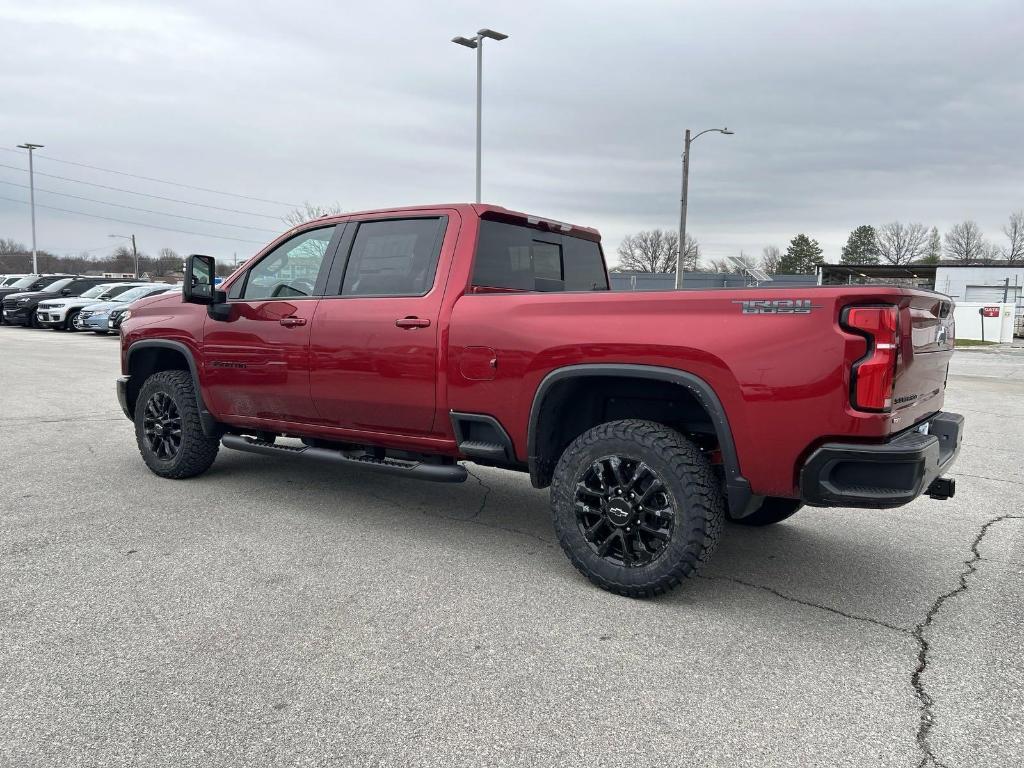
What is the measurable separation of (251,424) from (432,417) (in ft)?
5.58

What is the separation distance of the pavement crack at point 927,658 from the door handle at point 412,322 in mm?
2753

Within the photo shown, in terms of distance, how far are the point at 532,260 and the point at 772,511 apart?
6.83 ft

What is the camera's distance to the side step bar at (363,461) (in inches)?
168

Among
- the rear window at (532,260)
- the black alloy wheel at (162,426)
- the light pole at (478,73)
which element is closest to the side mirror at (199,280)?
the black alloy wheel at (162,426)

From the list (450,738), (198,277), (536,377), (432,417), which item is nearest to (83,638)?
(450,738)

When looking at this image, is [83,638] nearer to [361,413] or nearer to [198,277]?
[361,413]

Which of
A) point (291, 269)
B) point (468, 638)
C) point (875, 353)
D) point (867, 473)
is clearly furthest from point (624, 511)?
point (291, 269)

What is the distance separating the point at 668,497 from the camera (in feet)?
11.4

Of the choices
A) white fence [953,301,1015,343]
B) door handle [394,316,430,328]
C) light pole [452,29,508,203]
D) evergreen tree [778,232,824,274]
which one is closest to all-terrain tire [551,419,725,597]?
door handle [394,316,430,328]

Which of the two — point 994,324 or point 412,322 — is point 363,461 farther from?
point 994,324

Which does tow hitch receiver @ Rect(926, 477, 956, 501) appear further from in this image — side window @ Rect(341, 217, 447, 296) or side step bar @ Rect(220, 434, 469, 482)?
side window @ Rect(341, 217, 447, 296)

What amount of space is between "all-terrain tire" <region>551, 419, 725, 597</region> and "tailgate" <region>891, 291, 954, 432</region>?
827 millimetres

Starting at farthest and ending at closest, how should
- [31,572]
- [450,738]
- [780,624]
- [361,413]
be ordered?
[361,413], [31,572], [780,624], [450,738]

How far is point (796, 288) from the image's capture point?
10.3 feet
